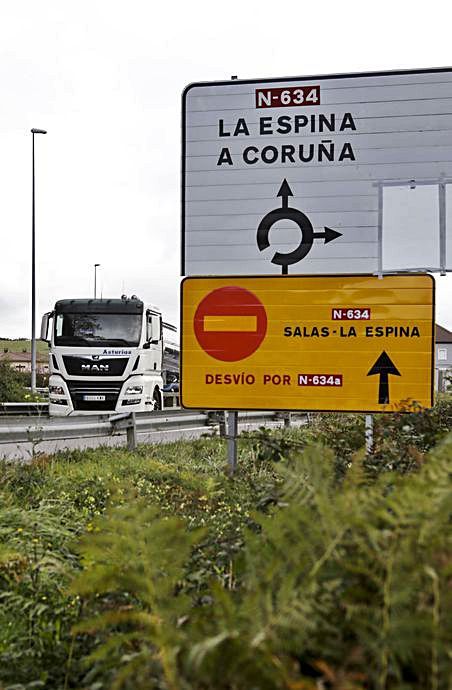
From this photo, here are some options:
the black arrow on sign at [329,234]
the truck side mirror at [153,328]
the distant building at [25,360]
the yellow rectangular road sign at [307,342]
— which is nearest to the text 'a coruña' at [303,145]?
the black arrow on sign at [329,234]

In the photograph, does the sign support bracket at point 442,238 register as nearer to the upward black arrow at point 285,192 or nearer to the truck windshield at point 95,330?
Result: the upward black arrow at point 285,192

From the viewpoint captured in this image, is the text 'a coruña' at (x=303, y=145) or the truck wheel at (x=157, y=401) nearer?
the text 'a coruña' at (x=303, y=145)

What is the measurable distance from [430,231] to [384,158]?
895 millimetres

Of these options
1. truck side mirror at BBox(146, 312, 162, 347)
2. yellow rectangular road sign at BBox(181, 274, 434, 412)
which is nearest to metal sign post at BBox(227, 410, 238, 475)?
yellow rectangular road sign at BBox(181, 274, 434, 412)

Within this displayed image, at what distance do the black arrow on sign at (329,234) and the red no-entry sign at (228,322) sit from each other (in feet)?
2.85

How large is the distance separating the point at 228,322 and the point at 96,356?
1562 centimetres

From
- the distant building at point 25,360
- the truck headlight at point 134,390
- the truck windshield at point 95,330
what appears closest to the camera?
the truck windshield at point 95,330

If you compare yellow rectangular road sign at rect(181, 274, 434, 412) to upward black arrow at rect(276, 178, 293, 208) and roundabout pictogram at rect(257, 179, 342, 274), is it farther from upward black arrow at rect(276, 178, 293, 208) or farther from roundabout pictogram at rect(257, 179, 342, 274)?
upward black arrow at rect(276, 178, 293, 208)

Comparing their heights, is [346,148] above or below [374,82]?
below

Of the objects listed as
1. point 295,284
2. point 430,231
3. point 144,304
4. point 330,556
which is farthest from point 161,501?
point 144,304

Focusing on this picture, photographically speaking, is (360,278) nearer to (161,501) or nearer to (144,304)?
(161,501)

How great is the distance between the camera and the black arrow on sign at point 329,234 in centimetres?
913

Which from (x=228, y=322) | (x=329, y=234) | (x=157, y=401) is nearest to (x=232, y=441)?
(x=228, y=322)

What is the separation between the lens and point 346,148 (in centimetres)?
913
